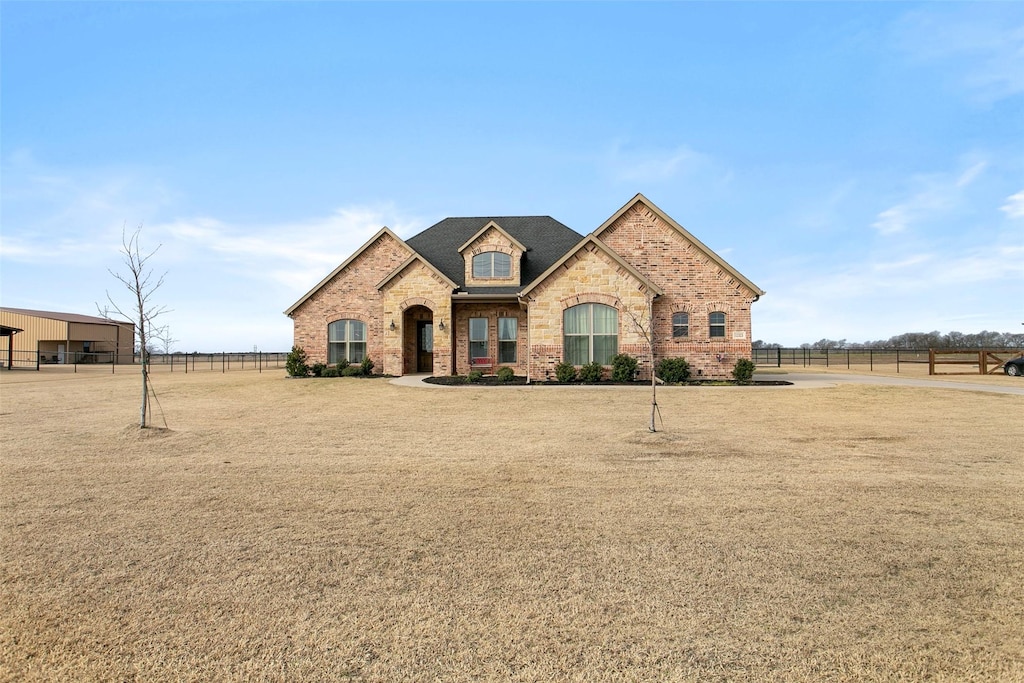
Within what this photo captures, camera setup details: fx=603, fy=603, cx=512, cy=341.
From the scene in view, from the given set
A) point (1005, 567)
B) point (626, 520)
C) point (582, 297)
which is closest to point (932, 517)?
point (1005, 567)

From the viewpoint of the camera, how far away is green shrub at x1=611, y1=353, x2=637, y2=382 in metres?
22.0

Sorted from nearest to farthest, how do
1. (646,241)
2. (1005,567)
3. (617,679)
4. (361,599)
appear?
(617,679), (361,599), (1005,567), (646,241)

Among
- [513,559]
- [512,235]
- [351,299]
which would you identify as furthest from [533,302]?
[513,559]

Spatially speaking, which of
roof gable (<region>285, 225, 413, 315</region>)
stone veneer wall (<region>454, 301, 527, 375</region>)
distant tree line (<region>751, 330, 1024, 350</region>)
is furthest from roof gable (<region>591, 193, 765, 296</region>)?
distant tree line (<region>751, 330, 1024, 350</region>)

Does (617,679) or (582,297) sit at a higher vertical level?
(582,297)

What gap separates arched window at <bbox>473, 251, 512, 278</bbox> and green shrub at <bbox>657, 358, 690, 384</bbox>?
775 cm

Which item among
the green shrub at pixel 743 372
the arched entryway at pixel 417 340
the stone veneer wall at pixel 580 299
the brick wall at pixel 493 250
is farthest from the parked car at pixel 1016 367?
the arched entryway at pixel 417 340

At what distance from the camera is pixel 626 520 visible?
6234 mm

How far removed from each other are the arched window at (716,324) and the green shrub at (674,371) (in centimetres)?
218

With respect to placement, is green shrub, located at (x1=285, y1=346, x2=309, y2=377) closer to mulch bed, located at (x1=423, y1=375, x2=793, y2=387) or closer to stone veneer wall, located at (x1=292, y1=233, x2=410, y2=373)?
stone veneer wall, located at (x1=292, y1=233, x2=410, y2=373)

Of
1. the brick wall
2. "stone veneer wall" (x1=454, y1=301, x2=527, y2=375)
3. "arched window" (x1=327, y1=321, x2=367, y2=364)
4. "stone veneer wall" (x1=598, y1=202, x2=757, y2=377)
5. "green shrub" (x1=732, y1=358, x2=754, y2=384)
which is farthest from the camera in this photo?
"arched window" (x1=327, y1=321, x2=367, y2=364)

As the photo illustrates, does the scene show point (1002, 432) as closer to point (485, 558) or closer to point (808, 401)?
point (808, 401)

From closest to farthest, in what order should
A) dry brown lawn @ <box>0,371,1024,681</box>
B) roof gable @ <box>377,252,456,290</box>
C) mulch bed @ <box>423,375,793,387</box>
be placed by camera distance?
1. dry brown lawn @ <box>0,371,1024,681</box>
2. mulch bed @ <box>423,375,793,387</box>
3. roof gable @ <box>377,252,456,290</box>

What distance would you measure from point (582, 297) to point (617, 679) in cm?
1969
